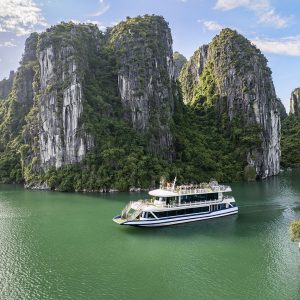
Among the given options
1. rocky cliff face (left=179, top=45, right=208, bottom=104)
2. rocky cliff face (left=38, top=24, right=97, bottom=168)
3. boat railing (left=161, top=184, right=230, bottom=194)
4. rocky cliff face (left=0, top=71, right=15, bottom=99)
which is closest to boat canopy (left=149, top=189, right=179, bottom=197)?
boat railing (left=161, top=184, right=230, bottom=194)

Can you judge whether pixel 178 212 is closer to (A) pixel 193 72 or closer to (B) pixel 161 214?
(B) pixel 161 214

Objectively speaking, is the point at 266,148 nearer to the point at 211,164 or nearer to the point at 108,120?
the point at 211,164

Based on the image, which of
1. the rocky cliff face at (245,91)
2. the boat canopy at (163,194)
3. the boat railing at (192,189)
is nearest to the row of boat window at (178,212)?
the boat canopy at (163,194)

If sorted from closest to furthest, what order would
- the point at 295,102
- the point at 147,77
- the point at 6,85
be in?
the point at 147,77, the point at 6,85, the point at 295,102

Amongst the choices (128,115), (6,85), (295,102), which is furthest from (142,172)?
(295,102)

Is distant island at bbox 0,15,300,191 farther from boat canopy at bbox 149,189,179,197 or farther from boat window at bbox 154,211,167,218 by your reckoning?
boat window at bbox 154,211,167,218

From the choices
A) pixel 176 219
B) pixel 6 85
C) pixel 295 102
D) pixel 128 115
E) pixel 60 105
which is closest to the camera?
pixel 176 219

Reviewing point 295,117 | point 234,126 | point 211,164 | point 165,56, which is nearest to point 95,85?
point 165,56

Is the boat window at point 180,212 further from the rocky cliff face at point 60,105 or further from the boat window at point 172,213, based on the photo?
the rocky cliff face at point 60,105
